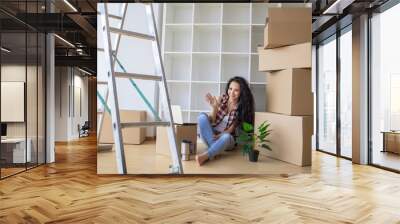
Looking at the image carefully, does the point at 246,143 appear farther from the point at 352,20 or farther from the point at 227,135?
the point at 352,20

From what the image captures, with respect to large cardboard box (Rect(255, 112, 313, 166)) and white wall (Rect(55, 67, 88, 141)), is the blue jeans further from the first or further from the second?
white wall (Rect(55, 67, 88, 141))

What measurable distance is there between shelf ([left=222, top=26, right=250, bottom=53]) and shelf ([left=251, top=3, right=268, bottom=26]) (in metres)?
0.12

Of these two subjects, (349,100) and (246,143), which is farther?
(349,100)

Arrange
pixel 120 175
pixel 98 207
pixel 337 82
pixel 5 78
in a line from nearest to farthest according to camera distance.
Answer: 1. pixel 98 207
2. pixel 120 175
3. pixel 5 78
4. pixel 337 82

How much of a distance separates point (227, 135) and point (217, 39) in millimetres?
948

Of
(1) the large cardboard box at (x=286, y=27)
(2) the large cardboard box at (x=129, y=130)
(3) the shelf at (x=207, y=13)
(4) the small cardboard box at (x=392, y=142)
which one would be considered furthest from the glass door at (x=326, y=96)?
(2) the large cardboard box at (x=129, y=130)

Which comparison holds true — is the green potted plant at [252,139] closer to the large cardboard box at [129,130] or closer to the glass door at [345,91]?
the large cardboard box at [129,130]

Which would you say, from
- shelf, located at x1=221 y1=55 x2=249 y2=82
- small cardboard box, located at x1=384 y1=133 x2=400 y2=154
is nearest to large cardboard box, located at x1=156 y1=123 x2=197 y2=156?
shelf, located at x1=221 y1=55 x2=249 y2=82

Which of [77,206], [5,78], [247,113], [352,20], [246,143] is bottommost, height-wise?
[77,206]

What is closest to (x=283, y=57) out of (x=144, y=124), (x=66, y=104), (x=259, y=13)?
(x=259, y=13)

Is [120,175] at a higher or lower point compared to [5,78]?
lower

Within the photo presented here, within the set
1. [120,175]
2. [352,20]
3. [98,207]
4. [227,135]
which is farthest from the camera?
[352,20]

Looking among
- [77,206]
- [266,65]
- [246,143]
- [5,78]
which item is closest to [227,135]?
[246,143]

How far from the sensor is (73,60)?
8984 millimetres
